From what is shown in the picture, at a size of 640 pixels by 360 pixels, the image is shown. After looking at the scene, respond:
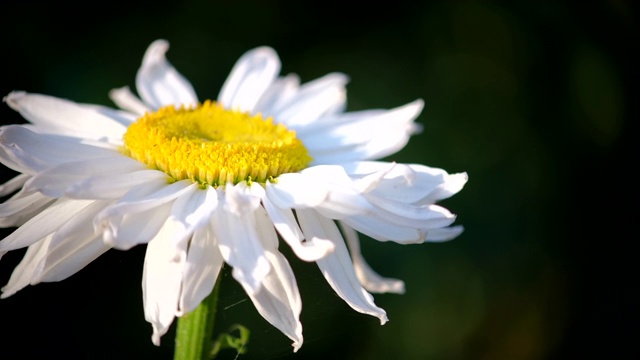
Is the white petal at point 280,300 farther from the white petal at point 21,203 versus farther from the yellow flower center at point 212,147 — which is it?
the white petal at point 21,203

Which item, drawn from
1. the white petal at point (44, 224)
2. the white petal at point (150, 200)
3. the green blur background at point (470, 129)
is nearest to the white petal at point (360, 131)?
the white petal at point (150, 200)

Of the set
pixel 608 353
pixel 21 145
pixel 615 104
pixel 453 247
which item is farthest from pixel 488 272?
pixel 21 145

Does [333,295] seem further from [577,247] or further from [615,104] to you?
[615,104]

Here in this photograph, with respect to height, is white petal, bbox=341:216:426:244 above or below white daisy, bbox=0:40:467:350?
below

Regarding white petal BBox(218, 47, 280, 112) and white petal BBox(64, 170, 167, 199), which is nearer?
white petal BBox(64, 170, 167, 199)

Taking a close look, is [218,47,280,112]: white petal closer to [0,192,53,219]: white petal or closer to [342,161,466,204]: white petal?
[342,161,466,204]: white petal

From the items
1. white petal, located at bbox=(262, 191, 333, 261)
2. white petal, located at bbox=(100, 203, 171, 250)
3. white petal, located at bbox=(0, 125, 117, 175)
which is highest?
white petal, located at bbox=(0, 125, 117, 175)

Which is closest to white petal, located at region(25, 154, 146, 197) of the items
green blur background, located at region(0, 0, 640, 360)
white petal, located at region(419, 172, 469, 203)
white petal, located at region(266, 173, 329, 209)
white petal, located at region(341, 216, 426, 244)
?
white petal, located at region(266, 173, 329, 209)

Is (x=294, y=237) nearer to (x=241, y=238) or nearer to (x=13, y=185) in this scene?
(x=241, y=238)
